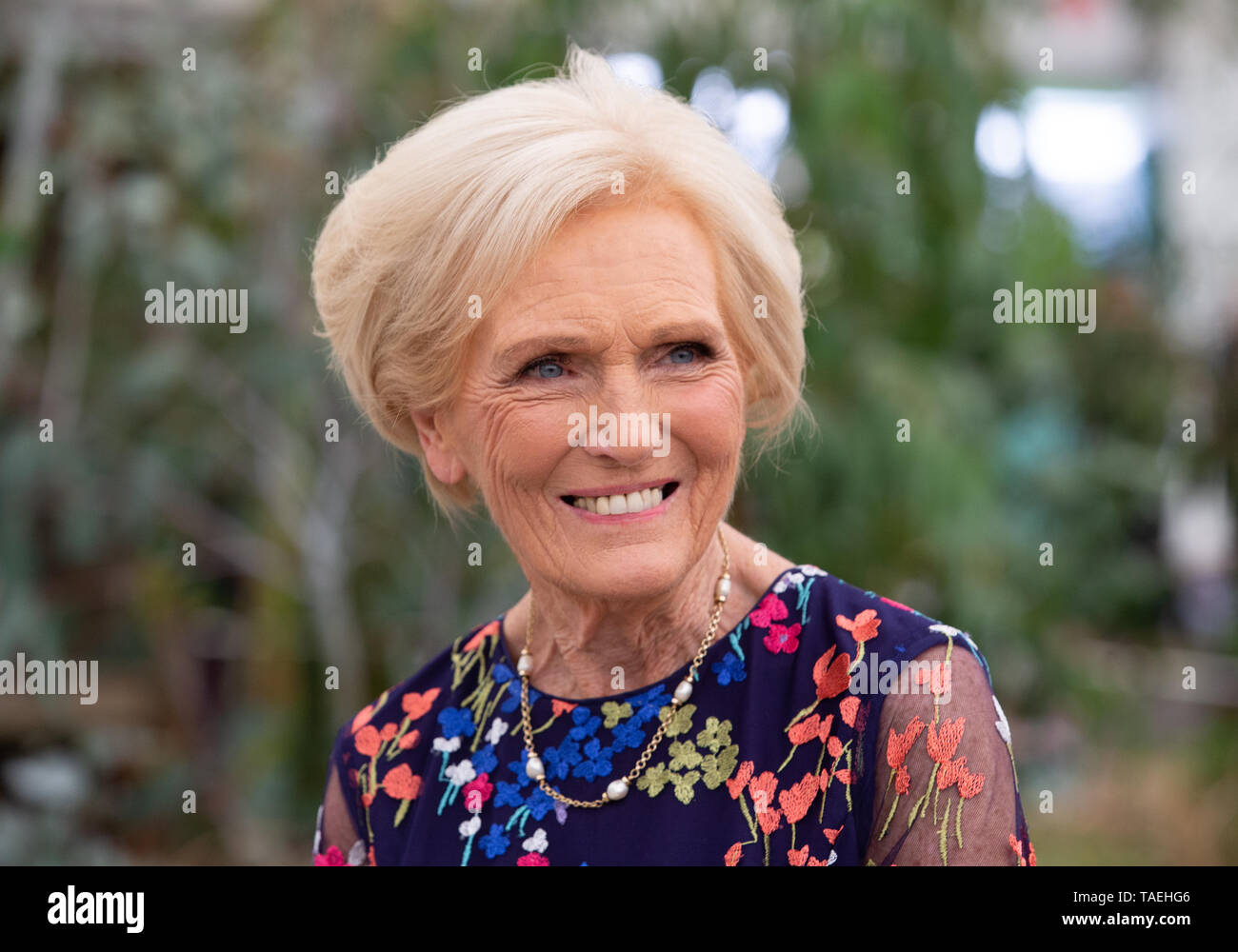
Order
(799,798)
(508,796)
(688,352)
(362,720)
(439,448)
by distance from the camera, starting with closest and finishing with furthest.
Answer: (799,798) < (688,352) < (508,796) < (439,448) < (362,720)

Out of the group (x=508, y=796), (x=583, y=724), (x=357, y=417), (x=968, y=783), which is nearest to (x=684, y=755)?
(x=583, y=724)

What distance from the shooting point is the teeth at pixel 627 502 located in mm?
1503

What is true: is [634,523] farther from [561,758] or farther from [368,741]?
[368,741]

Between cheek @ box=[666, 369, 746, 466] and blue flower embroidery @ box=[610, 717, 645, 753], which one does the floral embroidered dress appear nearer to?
blue flower embroidery @ box=[610, 717, 645, 753]

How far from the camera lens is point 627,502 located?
1503 mm

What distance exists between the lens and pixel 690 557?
1532 millimetres

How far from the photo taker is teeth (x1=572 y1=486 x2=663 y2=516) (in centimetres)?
150

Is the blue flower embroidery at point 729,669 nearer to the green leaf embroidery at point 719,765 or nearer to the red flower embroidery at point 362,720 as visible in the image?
the green leaf embroidery at point 719,765

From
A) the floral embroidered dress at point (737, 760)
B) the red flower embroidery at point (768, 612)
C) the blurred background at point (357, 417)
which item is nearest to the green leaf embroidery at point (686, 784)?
the floral embroidered dress at point (737, 760)

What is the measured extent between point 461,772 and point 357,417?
1645 mm

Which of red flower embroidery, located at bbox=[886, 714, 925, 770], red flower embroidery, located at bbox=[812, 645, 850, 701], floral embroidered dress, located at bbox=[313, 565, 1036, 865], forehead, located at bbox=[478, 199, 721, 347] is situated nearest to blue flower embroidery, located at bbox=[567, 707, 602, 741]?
floral embroidered dress, located at bbox=[313, 565, 1036, 865]

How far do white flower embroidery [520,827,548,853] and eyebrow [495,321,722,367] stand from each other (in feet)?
2.11
